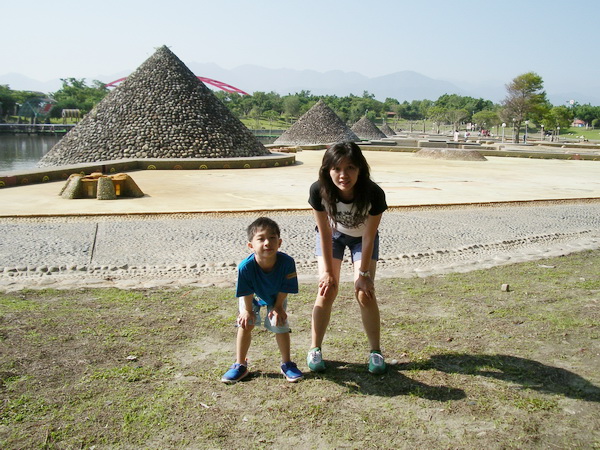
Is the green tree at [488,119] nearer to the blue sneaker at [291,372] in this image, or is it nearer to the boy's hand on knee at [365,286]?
the boy's hand on knee at [365,286]

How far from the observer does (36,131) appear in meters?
66.4

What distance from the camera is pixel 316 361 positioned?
3.34 m

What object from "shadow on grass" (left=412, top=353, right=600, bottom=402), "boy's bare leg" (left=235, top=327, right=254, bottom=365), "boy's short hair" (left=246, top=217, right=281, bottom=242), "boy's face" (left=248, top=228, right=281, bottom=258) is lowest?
"shadow on grass" (left=412, top=353, right=600, bottom=402)

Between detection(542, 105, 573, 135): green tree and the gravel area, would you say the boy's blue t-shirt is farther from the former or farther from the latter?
detection(542, 105, 573, 135): green tree

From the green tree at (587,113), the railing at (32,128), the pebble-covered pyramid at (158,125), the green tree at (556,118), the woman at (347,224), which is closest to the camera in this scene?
the woman at (347,224)

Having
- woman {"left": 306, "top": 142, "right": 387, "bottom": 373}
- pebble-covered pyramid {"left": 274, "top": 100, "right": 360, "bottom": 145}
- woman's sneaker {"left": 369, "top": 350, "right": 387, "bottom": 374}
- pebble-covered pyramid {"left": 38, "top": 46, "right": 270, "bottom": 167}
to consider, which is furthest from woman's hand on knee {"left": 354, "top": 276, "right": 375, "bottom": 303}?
pebble-covered pyramid {"left": 274, "top": 100, "right": 360, "bottom": 145}

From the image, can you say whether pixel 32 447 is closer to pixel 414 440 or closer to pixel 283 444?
pixel 283 444

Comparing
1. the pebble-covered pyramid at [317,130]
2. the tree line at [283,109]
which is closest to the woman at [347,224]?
the pebble-covered pyramid at [317,130]

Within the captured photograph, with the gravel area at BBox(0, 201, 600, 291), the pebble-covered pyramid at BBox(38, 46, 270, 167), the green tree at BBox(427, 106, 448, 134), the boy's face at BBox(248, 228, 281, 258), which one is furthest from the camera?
the green tree at BBox(427, 106, 448, 134)

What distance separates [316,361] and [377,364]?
0.35 metres

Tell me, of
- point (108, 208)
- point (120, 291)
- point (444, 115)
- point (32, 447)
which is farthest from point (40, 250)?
point (444, 115)

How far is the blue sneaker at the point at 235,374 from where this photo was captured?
322 centimetres

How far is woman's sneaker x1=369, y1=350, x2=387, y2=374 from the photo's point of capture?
3314mm

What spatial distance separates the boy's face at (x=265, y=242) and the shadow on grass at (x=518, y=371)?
1.10m
